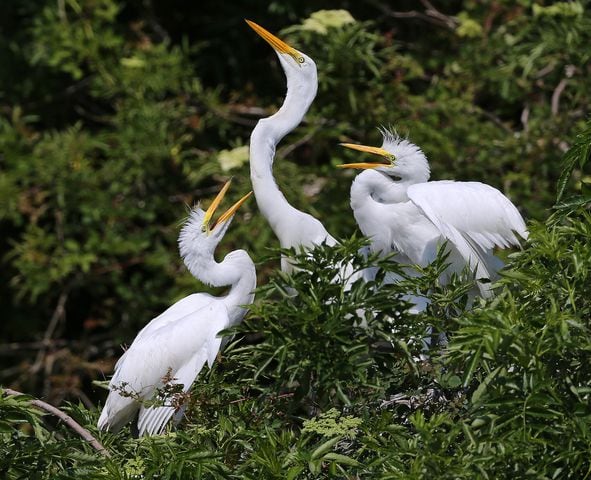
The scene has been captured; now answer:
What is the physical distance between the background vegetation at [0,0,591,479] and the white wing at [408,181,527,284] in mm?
211

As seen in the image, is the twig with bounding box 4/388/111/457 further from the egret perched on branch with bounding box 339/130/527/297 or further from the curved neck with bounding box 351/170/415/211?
the curved neck with bounding box 351/170/415/211

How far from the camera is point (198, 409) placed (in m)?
2.81

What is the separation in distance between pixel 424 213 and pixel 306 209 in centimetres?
153

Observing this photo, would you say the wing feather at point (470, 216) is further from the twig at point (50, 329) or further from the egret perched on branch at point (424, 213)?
the twig at point (50, 329)

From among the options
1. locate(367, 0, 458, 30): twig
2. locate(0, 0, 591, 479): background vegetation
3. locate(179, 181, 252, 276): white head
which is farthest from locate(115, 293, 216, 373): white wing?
locate(367, 0, 458, 30): twig

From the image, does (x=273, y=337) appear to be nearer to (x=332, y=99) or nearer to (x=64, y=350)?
(x=332, y=99)

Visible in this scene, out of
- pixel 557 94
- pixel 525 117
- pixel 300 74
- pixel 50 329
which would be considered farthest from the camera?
pixel 50 329

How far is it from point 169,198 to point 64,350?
0.93 metres

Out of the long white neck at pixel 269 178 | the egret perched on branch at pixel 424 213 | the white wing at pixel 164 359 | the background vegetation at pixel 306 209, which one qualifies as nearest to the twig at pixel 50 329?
the background vegetation at pixel 306 209

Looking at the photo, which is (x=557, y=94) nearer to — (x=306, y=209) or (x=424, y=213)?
(x=306, y=209)

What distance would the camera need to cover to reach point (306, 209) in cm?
518

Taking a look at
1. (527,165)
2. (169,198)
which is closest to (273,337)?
(527,165)

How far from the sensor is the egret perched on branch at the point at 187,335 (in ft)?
12.4

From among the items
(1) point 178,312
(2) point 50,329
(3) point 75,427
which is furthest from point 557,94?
(3) point 75,427
